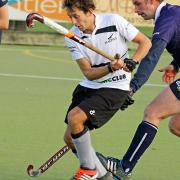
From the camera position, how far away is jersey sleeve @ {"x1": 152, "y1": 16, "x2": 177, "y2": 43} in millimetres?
6172

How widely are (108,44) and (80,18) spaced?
1.07 feet

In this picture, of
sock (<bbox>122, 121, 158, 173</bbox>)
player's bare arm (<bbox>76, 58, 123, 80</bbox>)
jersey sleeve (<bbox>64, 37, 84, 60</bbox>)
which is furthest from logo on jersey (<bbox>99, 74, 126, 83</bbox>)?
sock (<bbox>122, 121, 158, 173</bbox>)

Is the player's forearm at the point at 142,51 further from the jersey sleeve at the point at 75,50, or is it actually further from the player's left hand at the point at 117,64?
the jersey sleeve at the point at 75,50

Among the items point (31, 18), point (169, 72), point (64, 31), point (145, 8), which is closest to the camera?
point (31, 18)

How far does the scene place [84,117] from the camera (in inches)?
249

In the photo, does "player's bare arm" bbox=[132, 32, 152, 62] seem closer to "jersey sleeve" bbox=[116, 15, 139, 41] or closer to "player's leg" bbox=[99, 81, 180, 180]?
"jersey sleeve" bbox=[116, 15, 139, 41]

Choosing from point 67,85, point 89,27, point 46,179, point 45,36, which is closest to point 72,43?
point 89,27

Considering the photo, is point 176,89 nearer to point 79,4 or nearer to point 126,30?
point 126,30

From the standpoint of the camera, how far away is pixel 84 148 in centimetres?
635

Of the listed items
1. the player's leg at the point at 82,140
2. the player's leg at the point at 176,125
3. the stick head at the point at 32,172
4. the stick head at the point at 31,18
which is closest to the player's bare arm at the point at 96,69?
the player's leg at the point at 82,140

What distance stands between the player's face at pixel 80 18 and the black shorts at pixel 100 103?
0.53 m

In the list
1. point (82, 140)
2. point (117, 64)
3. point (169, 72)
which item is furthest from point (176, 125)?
point (117, 64)

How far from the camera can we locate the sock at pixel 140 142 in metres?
6.40

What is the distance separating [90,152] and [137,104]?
452cm
